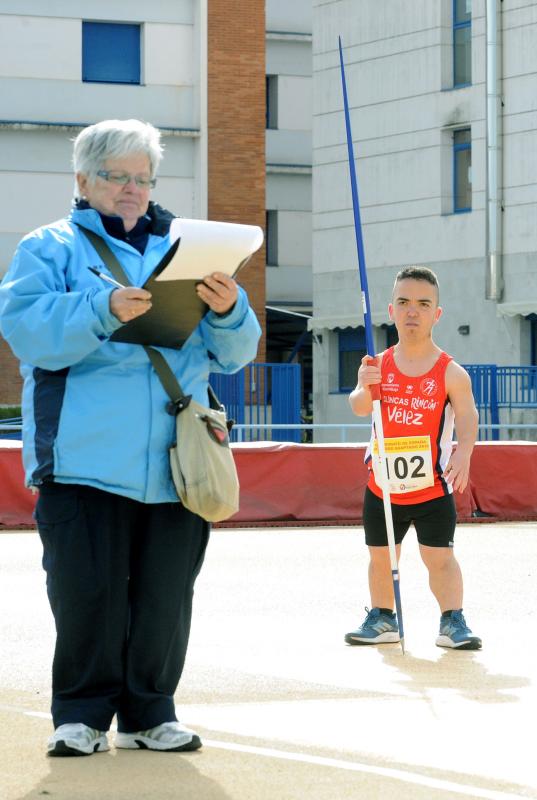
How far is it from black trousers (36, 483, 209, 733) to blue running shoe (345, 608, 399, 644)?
266 centimetres

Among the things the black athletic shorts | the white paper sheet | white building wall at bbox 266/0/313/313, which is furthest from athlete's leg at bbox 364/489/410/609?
white building wall at bbox 266/0/313/313

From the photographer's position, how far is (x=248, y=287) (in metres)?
38.5

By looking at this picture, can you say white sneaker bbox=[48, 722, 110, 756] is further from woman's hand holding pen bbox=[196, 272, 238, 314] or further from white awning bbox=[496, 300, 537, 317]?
white awning bbox=[496, 300, 537, 317]

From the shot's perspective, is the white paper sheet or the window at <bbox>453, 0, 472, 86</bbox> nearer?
the white paper sheet

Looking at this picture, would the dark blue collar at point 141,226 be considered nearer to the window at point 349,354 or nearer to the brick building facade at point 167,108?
the brick building facade at point 167,108

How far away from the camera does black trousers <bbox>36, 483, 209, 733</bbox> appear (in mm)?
5227

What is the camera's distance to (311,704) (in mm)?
6266

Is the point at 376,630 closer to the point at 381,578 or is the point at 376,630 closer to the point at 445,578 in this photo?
the point at 381,578

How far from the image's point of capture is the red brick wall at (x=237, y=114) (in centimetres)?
3800

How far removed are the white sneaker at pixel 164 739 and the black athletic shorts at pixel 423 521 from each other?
9.34ft

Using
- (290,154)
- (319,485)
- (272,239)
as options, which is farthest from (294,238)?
(319,485)

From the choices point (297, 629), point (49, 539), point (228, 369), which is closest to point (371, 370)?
point (297, 629)

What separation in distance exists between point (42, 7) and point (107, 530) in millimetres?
32752

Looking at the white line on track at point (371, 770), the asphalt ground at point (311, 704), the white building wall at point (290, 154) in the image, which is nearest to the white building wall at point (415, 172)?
the white building wall at point (290, 154)
